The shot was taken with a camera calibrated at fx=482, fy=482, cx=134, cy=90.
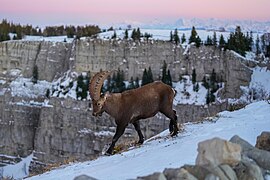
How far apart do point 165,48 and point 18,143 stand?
20867 millimetres

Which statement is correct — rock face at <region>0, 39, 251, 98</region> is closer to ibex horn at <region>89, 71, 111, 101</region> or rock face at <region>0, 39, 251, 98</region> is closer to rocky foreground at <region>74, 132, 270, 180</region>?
ibex horn at <region>89, 71, 111, 101</region>

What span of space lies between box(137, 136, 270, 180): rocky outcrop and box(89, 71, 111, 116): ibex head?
4.85 metres

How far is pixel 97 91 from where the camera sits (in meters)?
10.1

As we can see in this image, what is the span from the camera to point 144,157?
788 centimetres

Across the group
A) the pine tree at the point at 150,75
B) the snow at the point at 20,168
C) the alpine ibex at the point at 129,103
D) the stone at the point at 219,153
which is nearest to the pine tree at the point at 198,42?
the pine tree at the point at 150,75

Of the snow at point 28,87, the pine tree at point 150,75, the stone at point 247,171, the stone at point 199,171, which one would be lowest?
the snow at point 28,87

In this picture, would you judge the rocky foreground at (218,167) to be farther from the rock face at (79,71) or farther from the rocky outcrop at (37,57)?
the rocky outcrop at (37,57)

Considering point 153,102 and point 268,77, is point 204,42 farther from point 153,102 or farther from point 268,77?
point 153,102

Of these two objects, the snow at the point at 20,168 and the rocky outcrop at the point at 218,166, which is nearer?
the rocky outcrop at the point at 218,166

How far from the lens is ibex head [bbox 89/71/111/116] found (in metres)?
10.1

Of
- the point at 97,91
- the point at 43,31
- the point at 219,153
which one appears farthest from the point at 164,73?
the point at 219,153

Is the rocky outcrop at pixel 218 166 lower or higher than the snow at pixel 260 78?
higher

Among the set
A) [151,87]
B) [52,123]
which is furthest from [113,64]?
[151,87]

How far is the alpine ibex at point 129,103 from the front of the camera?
10.2 m
